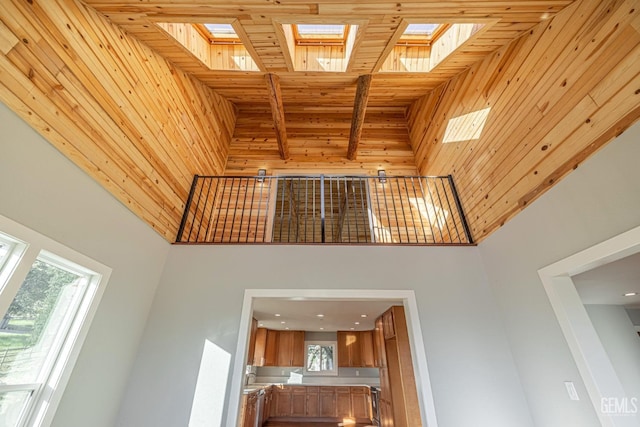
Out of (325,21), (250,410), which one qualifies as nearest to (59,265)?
(325,21)

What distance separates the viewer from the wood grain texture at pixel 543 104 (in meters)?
1.66

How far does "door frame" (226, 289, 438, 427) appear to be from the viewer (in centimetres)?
229

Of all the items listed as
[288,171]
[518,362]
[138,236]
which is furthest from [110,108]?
[518,362]

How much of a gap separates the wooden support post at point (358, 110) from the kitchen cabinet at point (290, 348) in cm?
532

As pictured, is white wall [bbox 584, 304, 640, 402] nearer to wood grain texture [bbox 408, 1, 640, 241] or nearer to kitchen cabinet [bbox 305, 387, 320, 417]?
wood grain texture [bbox 408, 1, 640, 241]

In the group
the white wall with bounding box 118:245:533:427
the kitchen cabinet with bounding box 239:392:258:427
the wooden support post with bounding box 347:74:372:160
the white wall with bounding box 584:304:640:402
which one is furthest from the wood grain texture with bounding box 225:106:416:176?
the kitchen cabinet with bounding box 239:392:258:427

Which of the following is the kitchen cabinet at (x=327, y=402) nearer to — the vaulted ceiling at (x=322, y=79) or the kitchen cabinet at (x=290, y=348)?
the kitchen cabinet at (x=290, y=348)

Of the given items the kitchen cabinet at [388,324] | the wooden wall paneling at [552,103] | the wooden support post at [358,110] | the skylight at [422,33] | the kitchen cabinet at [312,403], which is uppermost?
the skylight at [422,33]

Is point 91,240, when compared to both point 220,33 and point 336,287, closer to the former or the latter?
point 336,287

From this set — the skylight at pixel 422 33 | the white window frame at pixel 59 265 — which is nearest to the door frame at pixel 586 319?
the skylight at pixel 422 33

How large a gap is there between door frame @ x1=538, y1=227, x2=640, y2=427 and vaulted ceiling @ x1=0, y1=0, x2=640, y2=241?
0.60m

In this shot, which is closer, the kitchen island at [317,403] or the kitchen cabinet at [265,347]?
the kitchen island at [317,403]

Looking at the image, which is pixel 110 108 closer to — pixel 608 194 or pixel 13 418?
pixel 13 418

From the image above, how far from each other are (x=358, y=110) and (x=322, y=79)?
75cm
